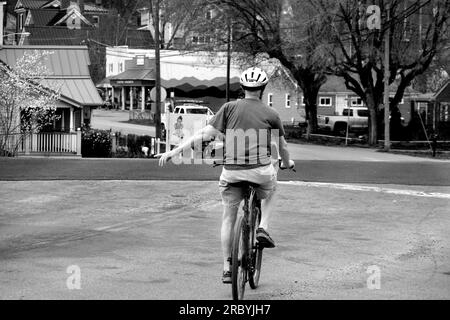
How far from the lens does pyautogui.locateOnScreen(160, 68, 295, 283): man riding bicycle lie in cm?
805

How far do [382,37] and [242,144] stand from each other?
37561mm

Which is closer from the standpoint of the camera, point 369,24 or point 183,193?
point 183,193

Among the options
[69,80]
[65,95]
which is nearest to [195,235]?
[65,95]

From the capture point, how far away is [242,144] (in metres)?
8.08

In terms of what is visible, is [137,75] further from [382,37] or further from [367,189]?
[367,189]

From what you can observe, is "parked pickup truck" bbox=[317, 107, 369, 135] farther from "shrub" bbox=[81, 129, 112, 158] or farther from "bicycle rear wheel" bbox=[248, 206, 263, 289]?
"bicycle rear wheel" bbox=[248, 206, 263, 289]

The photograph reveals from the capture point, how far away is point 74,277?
28.4ft

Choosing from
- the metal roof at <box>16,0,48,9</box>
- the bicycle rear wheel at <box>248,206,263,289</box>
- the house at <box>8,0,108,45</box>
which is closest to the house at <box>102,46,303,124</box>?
the house at <box>8,0,108,45</box>

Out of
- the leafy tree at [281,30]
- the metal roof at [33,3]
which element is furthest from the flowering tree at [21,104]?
the metal roof at [33,3]

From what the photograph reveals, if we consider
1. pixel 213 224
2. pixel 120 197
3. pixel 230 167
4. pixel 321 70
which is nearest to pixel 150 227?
pixel 213 224

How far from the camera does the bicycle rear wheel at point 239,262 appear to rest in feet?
24.6

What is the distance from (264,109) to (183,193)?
9230 millimetres

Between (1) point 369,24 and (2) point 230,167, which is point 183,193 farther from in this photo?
(1) point 369,24
